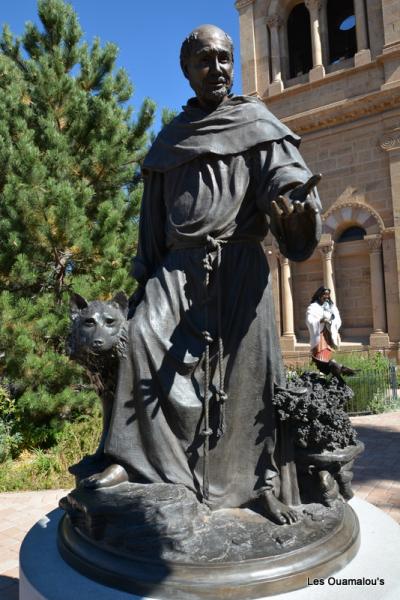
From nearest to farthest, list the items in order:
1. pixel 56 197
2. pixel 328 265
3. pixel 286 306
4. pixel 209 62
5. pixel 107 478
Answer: pixel 107 478, pixel 209 62, pixel 56 197, pixel 328 265, pixel 286 306

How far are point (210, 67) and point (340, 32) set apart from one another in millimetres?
17514

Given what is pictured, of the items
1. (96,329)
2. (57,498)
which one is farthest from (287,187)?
(57,498)

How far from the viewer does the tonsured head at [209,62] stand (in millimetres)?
2404

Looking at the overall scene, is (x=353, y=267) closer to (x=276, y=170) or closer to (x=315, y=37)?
(x=315, y=37)

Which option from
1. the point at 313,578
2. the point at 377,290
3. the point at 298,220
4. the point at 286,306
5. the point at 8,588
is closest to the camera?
the point at 313,578

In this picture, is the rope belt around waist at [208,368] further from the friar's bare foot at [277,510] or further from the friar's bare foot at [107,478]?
the friar's bare foot at [107,478]

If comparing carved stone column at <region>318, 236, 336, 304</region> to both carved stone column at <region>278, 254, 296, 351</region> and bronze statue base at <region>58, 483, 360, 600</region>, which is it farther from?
bronze statue base at <region>58, 483, 360, 600</region>

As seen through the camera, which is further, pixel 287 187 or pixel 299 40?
pixel 299 40

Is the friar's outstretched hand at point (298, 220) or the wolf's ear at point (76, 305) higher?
the friar's outstretched hand at point (298, 220)

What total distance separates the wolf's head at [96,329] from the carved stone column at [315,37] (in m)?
15.5

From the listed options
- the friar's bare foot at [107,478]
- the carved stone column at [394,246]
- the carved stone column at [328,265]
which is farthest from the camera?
the carved stone column at [328,265]

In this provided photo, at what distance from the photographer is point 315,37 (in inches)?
624

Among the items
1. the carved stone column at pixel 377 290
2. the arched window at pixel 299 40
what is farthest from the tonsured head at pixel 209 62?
the arched window at pixel 299 40

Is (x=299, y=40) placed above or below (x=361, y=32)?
above
